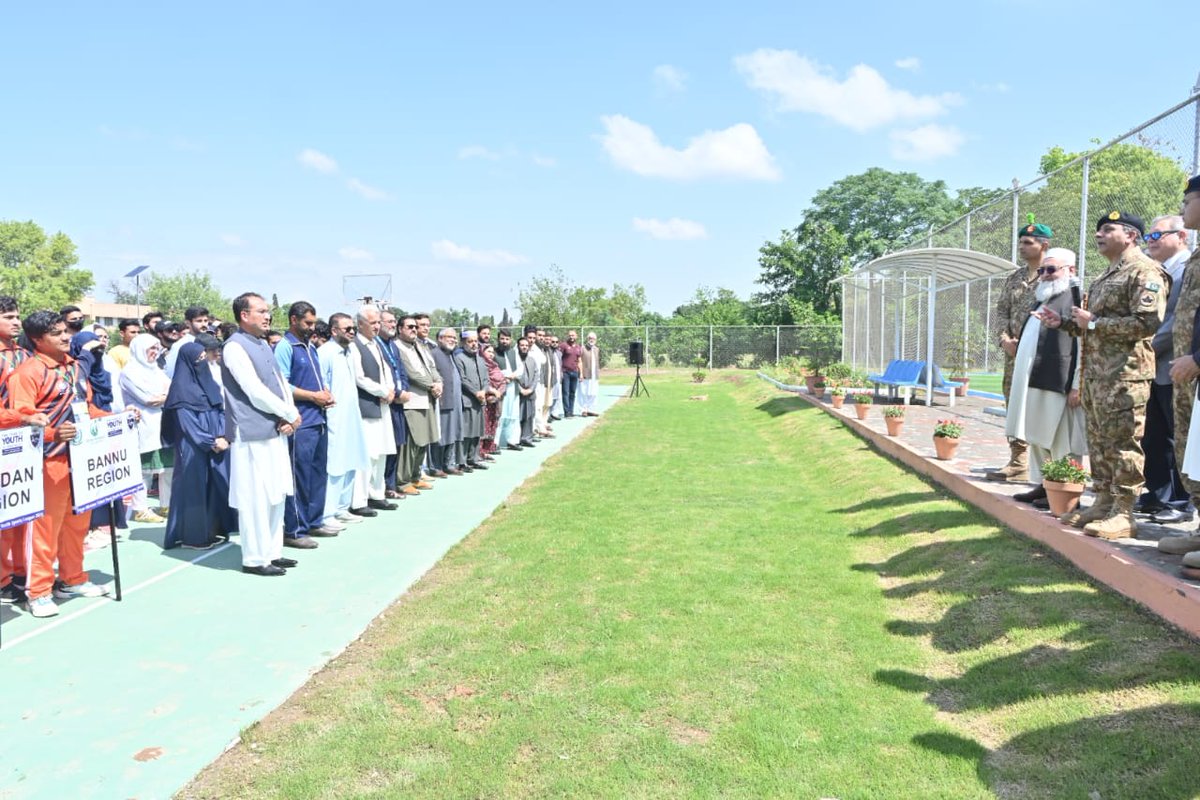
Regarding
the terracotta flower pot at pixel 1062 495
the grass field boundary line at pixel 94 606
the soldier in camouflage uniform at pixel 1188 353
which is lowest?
the grass field boundary line at pixel 94 606

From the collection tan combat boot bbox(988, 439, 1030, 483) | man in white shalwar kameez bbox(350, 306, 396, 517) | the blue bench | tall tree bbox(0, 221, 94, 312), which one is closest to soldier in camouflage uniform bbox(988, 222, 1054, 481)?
tan combat boot bbox(988, 439, 1030, 483)

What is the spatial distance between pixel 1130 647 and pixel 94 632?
5491 millimetres

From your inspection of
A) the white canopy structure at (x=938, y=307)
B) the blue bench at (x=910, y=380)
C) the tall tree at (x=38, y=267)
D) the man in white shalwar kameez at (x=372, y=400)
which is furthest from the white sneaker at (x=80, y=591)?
the tall tree at (x=38, y=267)

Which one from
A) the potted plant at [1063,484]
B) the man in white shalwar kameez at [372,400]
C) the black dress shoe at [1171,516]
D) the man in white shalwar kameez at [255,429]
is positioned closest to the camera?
the potted plant at [1063,484]

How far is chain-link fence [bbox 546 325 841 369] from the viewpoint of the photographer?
31.4 meters

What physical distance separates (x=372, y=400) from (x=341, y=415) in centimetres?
57

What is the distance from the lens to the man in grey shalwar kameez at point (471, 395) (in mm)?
10180

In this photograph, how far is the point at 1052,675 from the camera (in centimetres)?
345

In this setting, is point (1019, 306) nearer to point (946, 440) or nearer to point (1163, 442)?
point (946, 440)

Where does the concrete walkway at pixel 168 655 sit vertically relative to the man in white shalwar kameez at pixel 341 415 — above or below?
below

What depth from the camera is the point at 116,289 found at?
74.2 m

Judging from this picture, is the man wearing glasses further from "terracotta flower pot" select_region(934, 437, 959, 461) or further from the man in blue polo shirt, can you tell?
the man in blue polo shirt

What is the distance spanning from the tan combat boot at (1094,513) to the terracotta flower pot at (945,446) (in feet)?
8.35

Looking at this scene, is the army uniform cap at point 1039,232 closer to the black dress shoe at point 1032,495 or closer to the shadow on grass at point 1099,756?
the black dress shoe at point 1032,495
